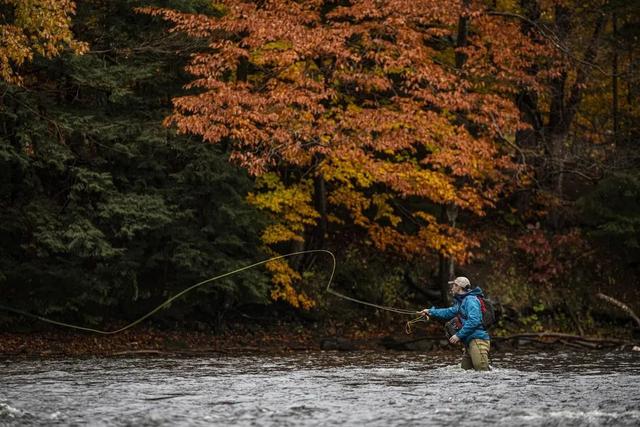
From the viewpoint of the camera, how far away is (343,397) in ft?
36.5

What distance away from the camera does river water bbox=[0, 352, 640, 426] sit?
9.22m

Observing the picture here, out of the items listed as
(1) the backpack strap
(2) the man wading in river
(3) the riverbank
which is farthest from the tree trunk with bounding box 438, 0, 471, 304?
(1) the backpack strap

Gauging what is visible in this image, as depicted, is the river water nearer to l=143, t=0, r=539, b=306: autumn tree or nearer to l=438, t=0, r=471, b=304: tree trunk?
l=143, t=0, r=539, b=306: autumn tree

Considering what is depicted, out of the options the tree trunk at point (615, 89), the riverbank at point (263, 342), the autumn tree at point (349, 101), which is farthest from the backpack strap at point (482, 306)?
the tree trunk at point (615, 89)

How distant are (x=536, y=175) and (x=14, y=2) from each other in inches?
666

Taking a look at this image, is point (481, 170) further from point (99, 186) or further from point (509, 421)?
point (509, 421)

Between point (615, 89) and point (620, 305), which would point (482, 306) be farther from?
point (615, 89)

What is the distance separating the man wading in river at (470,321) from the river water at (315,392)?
311mm

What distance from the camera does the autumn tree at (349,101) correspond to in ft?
66.2

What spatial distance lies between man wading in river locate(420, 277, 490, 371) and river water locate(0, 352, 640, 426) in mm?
311

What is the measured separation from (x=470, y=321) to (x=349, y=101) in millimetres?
9497

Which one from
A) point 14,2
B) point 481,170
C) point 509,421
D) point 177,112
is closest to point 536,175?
point 481,170

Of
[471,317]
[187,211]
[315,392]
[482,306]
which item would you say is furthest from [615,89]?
[315,392]

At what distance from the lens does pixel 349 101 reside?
22219 mm
